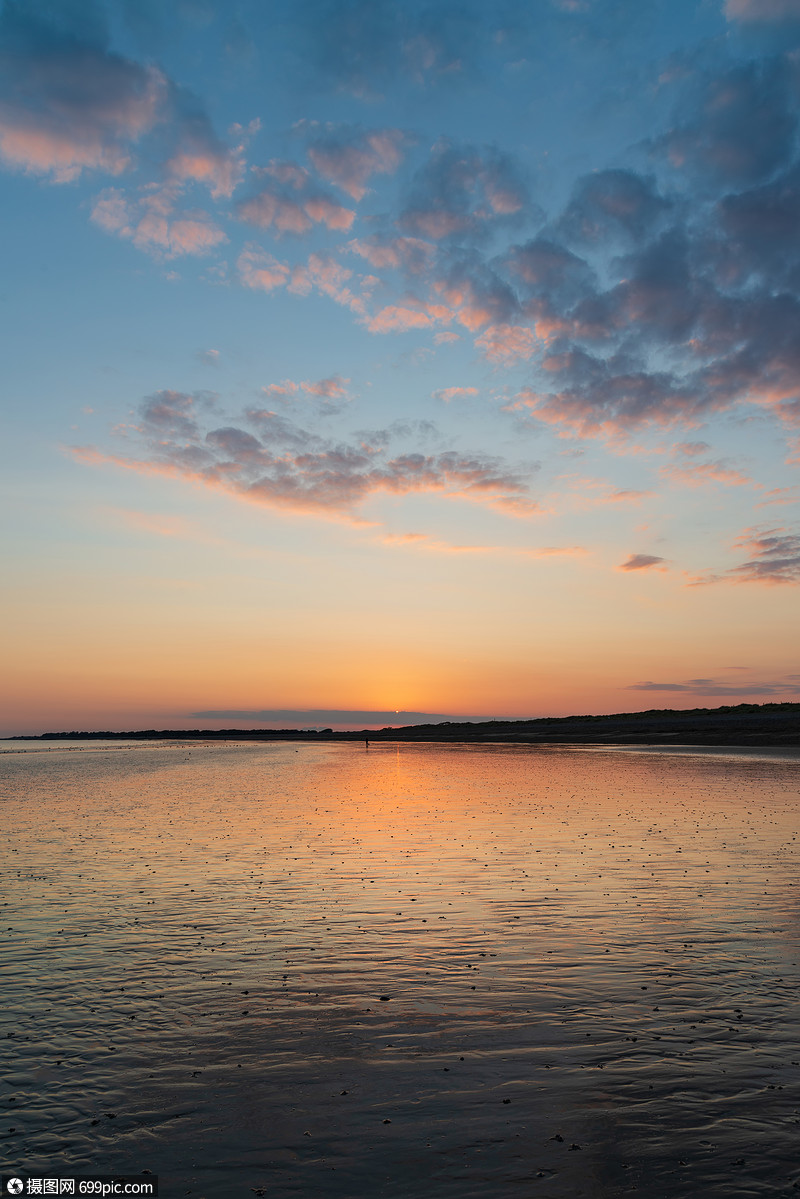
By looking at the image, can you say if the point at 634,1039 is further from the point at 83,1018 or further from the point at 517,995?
the point at 83,1018

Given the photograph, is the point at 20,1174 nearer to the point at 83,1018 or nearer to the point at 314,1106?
the point at 314,1106

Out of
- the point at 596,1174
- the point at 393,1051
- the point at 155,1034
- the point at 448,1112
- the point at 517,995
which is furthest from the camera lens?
the point at 517,995

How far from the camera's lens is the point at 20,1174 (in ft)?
25.3

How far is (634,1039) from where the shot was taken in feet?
34.5

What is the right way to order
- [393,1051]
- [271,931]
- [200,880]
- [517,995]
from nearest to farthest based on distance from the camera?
[393,1051]
[517,995]
[271,931]
[200,880]

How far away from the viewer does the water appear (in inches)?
310

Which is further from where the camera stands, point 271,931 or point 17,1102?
point 271,931

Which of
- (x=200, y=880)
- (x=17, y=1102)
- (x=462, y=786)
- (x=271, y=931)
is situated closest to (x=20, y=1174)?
(x=17, y=1102)

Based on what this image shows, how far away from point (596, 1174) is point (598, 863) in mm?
15657

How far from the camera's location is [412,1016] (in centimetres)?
1155

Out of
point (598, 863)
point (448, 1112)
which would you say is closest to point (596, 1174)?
point (448, 1112)

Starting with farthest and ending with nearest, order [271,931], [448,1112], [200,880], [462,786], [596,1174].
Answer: [462,786] < [200,880] < [271,931] < [448,1112] < [596,1174]

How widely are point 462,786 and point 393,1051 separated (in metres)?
39.3

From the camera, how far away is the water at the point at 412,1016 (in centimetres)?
786
